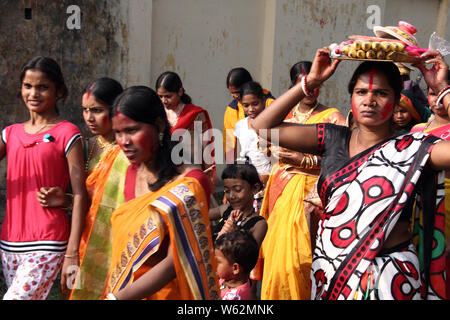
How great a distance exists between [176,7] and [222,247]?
573 cm

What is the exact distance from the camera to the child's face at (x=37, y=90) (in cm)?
344

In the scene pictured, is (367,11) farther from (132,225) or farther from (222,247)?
(132,225)

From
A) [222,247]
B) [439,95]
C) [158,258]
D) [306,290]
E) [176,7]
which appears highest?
[176,7]

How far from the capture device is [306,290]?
4.25 metres

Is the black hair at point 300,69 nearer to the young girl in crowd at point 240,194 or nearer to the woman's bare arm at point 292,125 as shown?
the young girl in crowd at point 240,194

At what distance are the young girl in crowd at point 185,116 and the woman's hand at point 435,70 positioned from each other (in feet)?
10.5

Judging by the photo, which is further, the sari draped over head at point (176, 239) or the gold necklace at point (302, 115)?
the gold necklace at point (302, 115)

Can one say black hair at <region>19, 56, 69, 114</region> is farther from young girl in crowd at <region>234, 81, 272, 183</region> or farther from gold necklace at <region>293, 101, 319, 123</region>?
young girl in crowd at <region>234, 81, 272, 183</region>

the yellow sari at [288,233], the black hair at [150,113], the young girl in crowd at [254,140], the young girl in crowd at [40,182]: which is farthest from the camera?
the young girl in crowd at [254,140]

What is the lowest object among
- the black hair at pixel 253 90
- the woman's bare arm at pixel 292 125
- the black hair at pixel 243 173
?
the black hair at pixel 243 173

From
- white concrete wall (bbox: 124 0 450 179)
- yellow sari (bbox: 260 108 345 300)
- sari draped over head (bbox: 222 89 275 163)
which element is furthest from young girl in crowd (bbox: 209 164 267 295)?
white concrete wall (bbox: 124 0 450 179)

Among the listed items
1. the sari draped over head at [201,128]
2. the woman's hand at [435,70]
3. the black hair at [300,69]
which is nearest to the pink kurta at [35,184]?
the woman's hand at [435,70]

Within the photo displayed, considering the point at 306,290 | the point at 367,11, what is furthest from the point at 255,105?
the point at 367,11

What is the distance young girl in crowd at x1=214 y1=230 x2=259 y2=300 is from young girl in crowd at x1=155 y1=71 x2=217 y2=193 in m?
2.07
